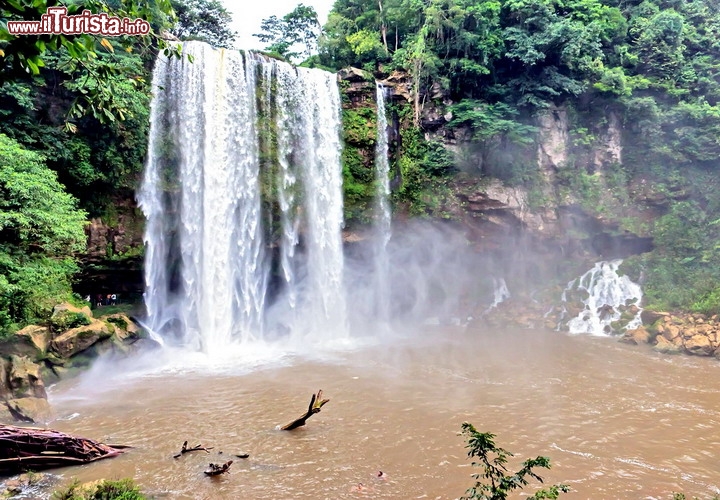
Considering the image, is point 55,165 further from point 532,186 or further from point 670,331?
point 670,331

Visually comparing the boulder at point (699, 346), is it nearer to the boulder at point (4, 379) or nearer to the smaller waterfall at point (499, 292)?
the smaller waterfall at point (499, 292)

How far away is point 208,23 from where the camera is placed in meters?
27.0

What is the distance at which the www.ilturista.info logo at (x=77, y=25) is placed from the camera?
9.81ft

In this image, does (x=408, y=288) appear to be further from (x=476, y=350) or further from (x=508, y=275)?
(x=476, y=350)

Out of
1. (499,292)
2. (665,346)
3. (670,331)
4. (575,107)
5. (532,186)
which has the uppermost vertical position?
(575,107)

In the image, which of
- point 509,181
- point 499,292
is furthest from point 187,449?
point 509,181

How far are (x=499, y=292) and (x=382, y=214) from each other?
7.41 meters

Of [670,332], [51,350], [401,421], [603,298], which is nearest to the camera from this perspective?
[401,421]

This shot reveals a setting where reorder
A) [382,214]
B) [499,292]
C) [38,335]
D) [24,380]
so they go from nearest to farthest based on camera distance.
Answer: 1. [24,380]
2. [38,335]
3. [382,214]
4. [499,292]

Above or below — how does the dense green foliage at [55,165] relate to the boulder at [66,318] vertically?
above

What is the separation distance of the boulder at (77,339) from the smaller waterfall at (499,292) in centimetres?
1680

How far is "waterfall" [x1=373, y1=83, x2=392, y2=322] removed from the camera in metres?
21.2

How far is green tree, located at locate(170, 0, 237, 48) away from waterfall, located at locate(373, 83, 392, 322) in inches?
478

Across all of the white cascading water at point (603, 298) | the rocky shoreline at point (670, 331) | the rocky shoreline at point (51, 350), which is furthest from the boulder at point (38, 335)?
the white cascading water at point (603, 298)
